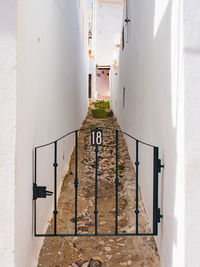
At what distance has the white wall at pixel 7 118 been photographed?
66.2 inches

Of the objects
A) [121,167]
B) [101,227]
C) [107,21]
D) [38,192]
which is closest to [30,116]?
[38,192]

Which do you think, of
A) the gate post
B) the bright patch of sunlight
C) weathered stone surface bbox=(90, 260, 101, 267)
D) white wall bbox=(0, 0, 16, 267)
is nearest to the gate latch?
white wall bbox=(0, 0, 16, 267)

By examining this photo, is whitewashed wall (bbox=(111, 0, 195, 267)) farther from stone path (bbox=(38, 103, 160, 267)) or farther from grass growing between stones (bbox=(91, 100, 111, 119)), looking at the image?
grass growing between stones (bbox=(91, 100, 111, 119))

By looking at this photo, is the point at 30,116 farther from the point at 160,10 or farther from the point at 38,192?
the point at 160,10

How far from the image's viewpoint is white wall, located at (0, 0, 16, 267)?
168 centimetres

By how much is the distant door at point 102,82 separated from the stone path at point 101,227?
1562 cm

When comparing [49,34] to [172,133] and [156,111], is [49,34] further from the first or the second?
[172,133]

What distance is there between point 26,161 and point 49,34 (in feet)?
6.27

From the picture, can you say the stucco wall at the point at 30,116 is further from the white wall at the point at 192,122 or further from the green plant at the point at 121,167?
the green plant at the point at 121,167

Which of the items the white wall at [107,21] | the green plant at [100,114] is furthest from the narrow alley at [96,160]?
the white wall at [107,21]

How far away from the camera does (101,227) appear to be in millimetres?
3250

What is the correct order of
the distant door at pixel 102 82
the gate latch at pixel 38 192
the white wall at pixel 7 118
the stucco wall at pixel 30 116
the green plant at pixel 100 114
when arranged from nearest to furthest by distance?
the white wall at pixel 7 118, the stucco wall at pixel 30 116, the gate latch at pixel 38 192, the green plant at pixel 100 114, the distant door at pixel 102 82

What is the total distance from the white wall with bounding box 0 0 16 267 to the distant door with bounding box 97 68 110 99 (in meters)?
18.9

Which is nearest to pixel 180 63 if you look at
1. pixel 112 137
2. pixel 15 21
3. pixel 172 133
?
pixel 172 133
